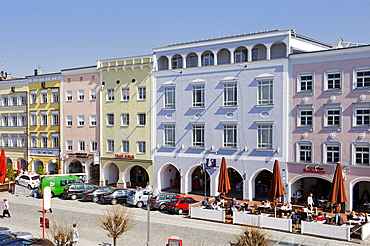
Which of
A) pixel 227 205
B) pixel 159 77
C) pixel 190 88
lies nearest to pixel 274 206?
pixel 227 205

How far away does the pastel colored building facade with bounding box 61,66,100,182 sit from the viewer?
156 ft

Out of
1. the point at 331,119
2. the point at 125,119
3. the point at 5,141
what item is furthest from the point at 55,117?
the point at 331,119

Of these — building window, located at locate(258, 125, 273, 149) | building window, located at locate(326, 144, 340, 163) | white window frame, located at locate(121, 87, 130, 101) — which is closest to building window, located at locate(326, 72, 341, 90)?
building window, located at locate(326, 144, 340, 163)

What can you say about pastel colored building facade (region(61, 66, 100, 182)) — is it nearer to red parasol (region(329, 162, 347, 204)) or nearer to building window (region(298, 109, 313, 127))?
building window (region(298, 109, 313, 127))

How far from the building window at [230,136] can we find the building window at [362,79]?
35.0 feet

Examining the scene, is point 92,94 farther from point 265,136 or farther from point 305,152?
point 305,152

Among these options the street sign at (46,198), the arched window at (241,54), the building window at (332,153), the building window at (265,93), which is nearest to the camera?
the street sign at (46,198)

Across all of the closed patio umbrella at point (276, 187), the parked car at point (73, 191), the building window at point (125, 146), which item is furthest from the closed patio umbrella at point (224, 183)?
the building window at point (125, 146)

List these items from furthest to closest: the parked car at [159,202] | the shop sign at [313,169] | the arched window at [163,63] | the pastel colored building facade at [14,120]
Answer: the pastel colored building facade at [14,120], the arched window at [163,63], the parked car at [159,202], the shop sign at [313,169]

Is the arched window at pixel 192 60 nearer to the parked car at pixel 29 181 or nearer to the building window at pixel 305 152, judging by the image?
the building window at pixel 305 152

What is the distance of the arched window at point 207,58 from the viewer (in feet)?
130

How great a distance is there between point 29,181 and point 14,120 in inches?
607

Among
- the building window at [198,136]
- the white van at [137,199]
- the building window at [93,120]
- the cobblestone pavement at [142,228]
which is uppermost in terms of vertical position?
the building window at [93,120]

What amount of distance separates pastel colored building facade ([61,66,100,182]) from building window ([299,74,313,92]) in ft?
74.8
